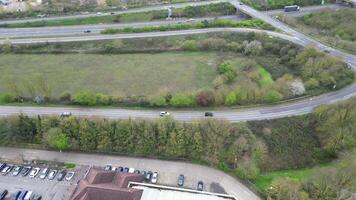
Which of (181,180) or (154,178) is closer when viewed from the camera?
(181,180)

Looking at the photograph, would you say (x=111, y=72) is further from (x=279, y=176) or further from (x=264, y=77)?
(x=279, y=176)

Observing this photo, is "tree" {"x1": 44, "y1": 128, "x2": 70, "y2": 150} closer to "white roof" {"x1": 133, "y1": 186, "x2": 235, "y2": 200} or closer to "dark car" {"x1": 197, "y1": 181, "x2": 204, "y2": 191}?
"white roof" {"x1": 133, "y1": 186, "x2": 235, "y2": 200}

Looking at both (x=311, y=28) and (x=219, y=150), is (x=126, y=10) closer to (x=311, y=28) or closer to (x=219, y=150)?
(x=311, y=28)

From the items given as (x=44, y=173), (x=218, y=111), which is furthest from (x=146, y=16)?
(x=44, y=173)

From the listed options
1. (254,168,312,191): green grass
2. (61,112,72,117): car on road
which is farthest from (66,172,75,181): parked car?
(254,168,312,191): green grass

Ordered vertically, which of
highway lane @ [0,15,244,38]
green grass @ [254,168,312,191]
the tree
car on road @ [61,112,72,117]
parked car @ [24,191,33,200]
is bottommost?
green grass @ [254,168,312,191]

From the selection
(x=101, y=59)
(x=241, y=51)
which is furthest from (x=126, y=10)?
(x=241, y=51)

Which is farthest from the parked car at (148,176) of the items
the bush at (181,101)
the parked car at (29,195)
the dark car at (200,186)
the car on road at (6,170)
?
the car on road at (6,170)
